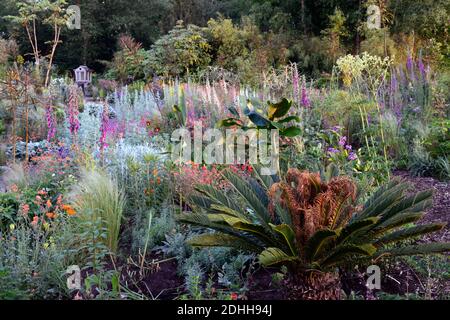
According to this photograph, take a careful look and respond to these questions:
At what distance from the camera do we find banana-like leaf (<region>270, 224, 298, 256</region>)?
2.51 m

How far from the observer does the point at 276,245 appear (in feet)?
9.33

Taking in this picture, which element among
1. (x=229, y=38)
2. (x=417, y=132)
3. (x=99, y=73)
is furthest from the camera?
(x=99, y=73)

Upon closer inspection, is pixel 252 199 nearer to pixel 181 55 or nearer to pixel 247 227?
pixel 247 227

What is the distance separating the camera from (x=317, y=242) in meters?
2.53

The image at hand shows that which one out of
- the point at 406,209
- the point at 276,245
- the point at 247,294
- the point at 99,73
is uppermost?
the point at 99,73

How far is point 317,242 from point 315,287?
12.8 inches

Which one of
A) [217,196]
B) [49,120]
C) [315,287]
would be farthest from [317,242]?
[49,120]

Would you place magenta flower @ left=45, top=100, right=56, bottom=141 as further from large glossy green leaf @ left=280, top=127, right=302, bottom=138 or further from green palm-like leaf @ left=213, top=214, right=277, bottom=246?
green palm-like leaf @ left=213, top=214, right=277, bottom=246

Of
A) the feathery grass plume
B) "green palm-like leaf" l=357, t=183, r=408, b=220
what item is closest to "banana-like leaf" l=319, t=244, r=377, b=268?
"green palm-like leaf" l=357, t=183, r=408, b=220

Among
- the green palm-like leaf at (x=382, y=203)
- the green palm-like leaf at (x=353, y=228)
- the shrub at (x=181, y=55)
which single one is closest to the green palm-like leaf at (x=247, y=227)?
the green palm-like leaf at (x=353, y=228)

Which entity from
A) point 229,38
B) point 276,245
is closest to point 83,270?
point 276,245
